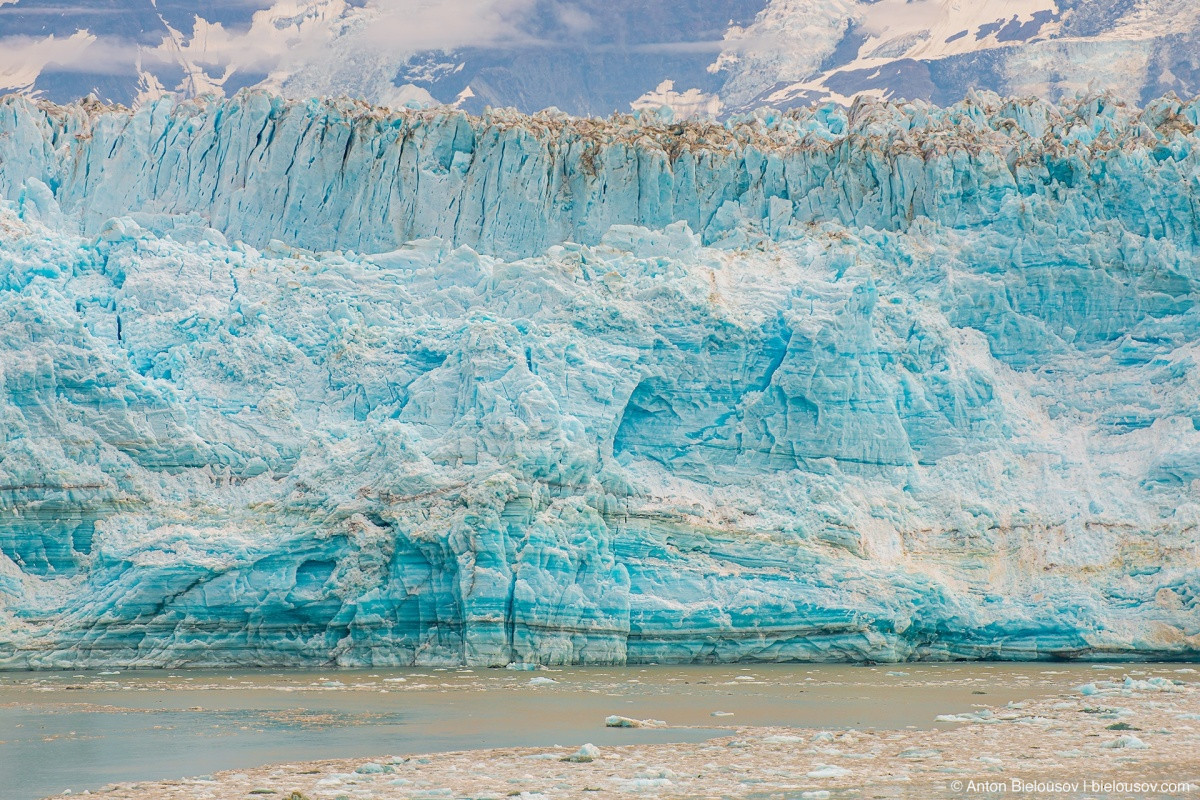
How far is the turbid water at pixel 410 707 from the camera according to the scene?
1244 centimetres

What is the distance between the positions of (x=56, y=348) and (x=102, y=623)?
11.4 ft

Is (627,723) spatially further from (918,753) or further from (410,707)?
(918,753)

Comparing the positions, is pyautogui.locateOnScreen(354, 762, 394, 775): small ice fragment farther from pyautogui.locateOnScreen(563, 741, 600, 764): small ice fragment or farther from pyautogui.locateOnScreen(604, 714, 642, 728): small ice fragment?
pyautogui.locateOnScreen(604, 714, 642, 728): small ice fragment

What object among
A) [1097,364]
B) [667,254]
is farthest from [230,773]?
[1097,364]

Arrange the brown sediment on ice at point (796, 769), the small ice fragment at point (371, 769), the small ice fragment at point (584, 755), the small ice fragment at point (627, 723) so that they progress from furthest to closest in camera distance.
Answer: the small ice fragment at point (627, 723) → the small ice fragment at point (584, 755) → the small ice fragment at point (371, 769) → the brown sediment on ice at point (796, 769)

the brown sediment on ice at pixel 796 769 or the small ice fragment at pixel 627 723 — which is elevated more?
the small ice fragment at pixel 627 723

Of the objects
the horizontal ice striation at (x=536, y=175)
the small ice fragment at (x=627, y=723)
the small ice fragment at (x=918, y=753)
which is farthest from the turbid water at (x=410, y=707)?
the horizontal ice striation at (x=536, y=175)

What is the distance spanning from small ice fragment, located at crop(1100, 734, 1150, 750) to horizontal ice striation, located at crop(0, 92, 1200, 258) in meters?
11.7

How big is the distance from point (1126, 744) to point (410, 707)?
6456mm

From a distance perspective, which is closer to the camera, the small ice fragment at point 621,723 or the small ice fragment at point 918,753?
the small ice fragment at point 918,753

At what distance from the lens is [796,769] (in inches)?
457

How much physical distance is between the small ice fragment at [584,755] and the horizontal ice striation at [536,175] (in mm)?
12863

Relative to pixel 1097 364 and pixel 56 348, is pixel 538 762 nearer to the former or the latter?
pixel 56 348

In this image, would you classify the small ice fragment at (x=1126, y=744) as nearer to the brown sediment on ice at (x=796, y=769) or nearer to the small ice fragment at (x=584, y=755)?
the brown sediment on ice at (x=796, y=769)
